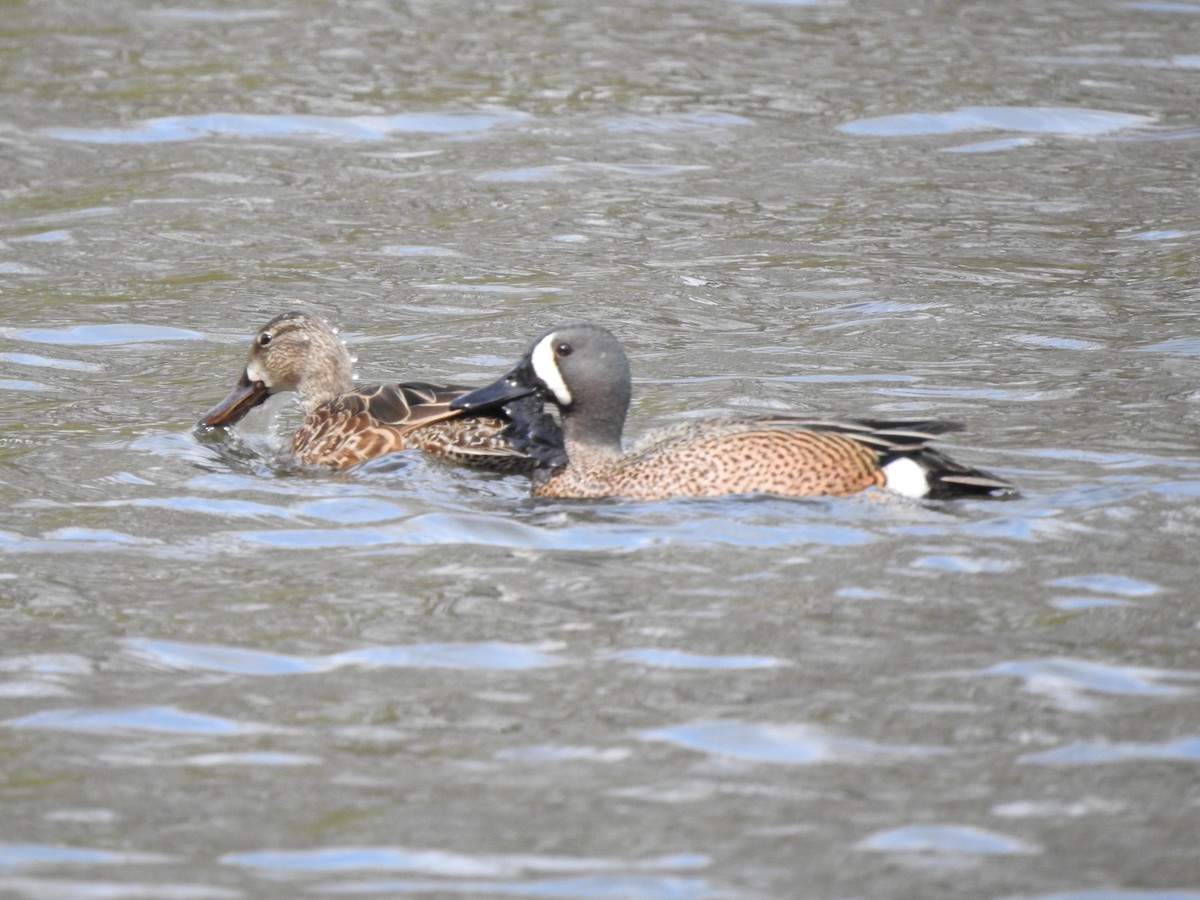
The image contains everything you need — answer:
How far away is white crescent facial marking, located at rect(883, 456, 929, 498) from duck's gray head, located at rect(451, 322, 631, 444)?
1.21 m

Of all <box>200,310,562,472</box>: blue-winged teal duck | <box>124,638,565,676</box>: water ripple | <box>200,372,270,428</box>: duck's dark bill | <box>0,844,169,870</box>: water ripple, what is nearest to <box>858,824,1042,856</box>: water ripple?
<box>124,638,565,676</box>: water ripple

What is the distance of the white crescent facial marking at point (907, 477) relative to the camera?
7406mm

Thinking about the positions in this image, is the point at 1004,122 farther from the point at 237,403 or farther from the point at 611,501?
the point at 611,501

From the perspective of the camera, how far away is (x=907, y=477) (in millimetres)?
7434

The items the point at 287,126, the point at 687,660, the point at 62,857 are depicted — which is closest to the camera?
the point at 62,857

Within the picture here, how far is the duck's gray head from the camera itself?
8078mm

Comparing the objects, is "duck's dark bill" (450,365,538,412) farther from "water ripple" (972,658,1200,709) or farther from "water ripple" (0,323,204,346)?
"water ripple" (0,323,204,346)

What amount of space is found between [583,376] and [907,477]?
1.46 metres

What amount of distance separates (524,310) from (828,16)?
7.48m

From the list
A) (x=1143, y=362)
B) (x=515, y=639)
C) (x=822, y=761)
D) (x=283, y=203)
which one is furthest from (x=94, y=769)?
(x=283, y=203)

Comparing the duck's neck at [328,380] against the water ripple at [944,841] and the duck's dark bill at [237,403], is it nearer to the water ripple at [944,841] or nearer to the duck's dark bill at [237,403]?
the duck's dark bill at [237,403]

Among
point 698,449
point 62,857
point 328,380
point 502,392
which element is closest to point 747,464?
point 698,449

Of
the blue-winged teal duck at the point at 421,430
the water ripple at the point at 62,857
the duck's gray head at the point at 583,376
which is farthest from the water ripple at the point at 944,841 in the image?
the blue-winged teal duck at the point at 421,430

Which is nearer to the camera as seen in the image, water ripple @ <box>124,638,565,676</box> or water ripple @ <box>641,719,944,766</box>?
water ripple @ <box>641,719,944,766</box>
